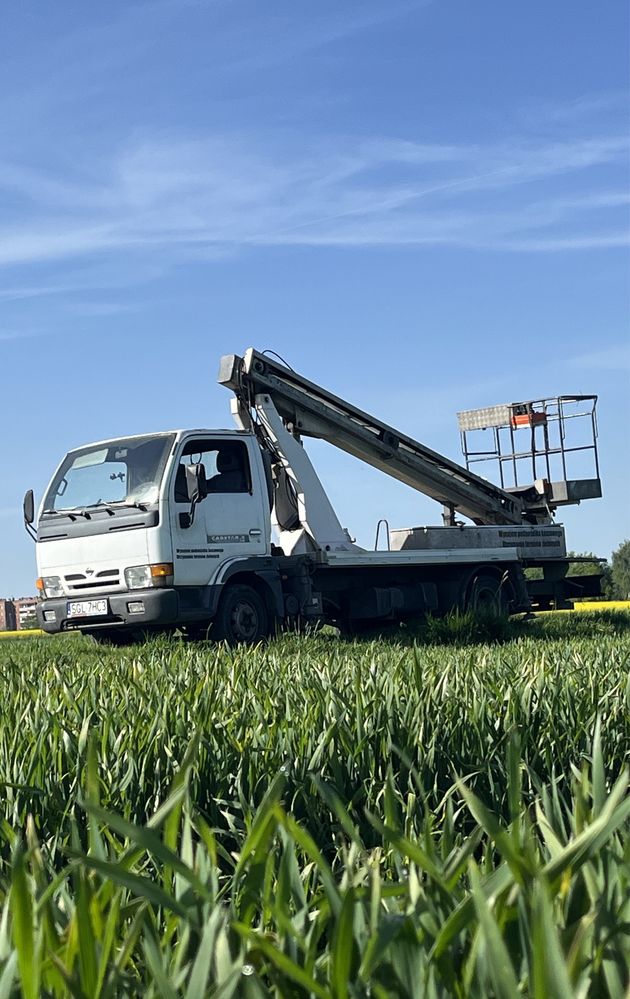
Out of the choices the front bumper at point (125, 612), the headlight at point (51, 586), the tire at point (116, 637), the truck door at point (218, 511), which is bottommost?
the tire at point (116, 637)

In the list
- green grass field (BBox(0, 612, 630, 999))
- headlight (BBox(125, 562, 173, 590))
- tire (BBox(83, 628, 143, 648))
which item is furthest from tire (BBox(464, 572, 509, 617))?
A: green grass field (BBox(0, 612, 630, 999))

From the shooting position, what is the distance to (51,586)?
47.9ft

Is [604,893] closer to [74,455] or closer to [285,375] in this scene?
[74,455]

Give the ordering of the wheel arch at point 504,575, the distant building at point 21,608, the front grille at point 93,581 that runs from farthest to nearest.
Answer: the distant building at point 21,608 → the wheel arch at point 504,575 → the front grille at point 93,581

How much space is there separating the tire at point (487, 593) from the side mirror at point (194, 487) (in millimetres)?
5298

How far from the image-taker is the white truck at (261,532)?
13.8 m

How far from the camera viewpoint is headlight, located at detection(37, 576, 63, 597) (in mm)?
14523

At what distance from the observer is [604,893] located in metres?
1.49

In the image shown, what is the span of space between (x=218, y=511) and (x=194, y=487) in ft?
2.23

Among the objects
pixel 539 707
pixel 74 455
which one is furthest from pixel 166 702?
pixel 74 455

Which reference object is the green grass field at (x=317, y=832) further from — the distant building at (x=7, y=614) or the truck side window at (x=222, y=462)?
the distant building at (x=7, y=614)

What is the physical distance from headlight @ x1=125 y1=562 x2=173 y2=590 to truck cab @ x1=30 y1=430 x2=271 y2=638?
1cm

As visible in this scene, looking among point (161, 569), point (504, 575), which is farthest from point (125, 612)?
point (504, 575)

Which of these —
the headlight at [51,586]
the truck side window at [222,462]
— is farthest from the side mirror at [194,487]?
the headlight at [51,586]
